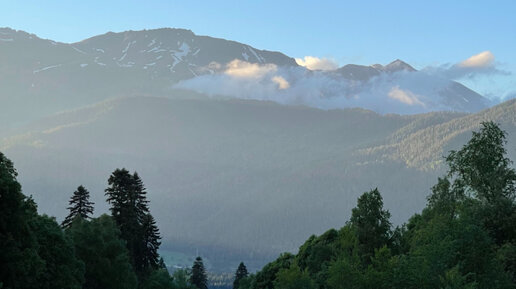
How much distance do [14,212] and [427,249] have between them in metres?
26.8

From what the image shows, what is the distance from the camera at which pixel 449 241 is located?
47.6 meters

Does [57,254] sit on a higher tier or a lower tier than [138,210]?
lower

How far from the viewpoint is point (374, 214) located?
64.3m

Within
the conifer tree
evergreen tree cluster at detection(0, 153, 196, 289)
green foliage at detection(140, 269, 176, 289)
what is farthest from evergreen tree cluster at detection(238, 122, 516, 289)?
the conifer tree

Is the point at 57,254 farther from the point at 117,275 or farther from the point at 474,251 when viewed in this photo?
the point at 474,251

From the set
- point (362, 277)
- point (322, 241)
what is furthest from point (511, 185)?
point (322, 241)

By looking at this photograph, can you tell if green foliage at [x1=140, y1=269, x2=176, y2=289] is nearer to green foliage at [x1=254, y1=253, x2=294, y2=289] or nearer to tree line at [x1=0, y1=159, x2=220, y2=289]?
tree line at [x1=0, y1=159, x2=220, y2=289]

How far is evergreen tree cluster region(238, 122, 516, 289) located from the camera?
46.3 m

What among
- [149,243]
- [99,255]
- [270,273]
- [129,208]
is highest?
[129,208]

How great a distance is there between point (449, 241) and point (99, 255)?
34.7 metres

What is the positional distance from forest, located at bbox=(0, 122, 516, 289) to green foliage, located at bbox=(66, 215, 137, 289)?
95mm

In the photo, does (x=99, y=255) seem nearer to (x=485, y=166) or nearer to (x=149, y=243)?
(x=149, y=243)

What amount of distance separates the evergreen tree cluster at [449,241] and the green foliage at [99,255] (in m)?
17.5

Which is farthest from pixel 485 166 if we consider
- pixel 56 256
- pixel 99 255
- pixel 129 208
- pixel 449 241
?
pixel 56 256
